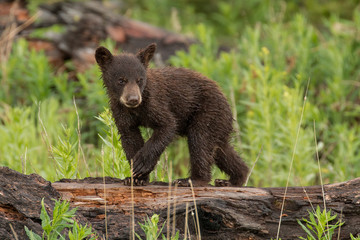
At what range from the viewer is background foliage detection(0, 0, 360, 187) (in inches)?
309

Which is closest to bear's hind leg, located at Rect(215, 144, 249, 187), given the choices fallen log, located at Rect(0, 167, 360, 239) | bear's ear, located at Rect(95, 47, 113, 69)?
fallen log, located at Rect(0, 167, 360, 239)

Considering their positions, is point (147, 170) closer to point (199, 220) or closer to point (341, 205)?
point (199, 220)

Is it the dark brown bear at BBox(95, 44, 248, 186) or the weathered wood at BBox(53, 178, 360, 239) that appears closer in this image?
the weathered wood at BBox(53, 178, 360, 239)

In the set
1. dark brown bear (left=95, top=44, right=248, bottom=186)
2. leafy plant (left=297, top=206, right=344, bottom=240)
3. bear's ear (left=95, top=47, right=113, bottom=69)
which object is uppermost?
bear's ear (left=95, top=47, right=113, bottom=69)

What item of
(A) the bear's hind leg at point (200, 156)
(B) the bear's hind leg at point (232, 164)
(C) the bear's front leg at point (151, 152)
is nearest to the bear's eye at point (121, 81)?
(C) the bear's front leg at point (151, 152)

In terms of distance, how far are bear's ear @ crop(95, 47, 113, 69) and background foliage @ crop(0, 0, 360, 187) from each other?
48.0 inches

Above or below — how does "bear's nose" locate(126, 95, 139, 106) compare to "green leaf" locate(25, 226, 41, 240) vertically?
above

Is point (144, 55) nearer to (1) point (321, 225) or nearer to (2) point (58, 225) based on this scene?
(2) point (58, 225)

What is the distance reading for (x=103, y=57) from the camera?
18.9 feet

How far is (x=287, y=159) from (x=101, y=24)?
5.06 metres

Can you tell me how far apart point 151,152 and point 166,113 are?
17.8 inches

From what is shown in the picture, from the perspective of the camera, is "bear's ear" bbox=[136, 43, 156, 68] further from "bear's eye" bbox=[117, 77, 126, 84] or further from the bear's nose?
the bear's nose

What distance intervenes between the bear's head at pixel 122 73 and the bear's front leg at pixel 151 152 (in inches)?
17.2

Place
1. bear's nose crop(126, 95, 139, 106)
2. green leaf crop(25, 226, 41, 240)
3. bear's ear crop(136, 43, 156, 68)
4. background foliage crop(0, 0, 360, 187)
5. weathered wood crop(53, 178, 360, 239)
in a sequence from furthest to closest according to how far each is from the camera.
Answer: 1. background foliage crop(0, 0, 360, 187)
2. bear's ear crop(136, 43, 156, 68)
3. bear's nose crop(126, 95, 139, 106)
4. weathered wood crop(53, 178, 360, 239)
5. green leaf crop(25, 226, 41, 240)
